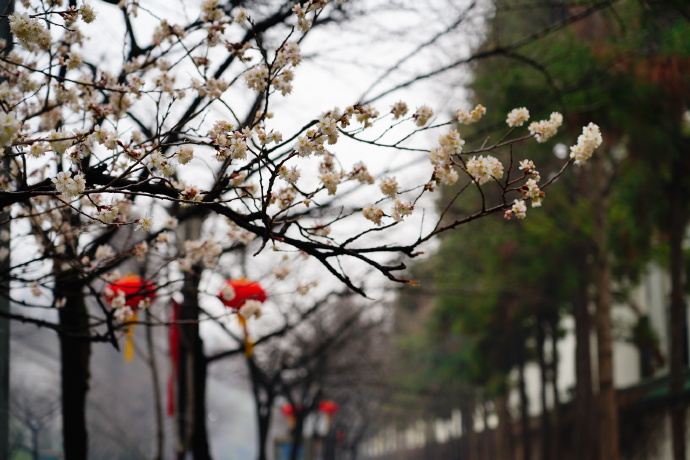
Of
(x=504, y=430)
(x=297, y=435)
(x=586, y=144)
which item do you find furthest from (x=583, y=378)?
(x=586, y=144)

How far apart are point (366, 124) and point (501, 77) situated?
6.43 m

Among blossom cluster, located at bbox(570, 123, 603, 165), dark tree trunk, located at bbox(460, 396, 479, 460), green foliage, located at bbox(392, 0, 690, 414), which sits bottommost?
dark tree trunk, located at bbox(460, 396, 479, 460)

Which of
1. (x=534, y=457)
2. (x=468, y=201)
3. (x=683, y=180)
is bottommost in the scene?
(x=534, y=457)

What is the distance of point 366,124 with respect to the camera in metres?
3.32

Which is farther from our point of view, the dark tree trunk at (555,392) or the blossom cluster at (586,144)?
the dark tree trunk at (555,392)

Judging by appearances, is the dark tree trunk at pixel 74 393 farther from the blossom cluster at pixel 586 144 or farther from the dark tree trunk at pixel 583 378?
the dark tree trunk at pixel 583 378

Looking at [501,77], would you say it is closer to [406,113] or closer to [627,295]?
[406,113]

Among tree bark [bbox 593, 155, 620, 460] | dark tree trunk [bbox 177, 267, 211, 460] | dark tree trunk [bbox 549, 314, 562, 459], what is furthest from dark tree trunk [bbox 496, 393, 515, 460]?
dark tree trunk [bbox 177, 267, 211, 460]

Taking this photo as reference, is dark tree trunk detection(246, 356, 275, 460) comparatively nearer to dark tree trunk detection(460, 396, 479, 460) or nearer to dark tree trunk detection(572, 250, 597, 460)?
dark tree trunk detection(572, 250, 597, 460)

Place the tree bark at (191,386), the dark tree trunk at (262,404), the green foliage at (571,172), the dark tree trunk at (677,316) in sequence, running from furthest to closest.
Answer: the dark tree trunk at (262,404), the dark tree trunk at (677,316), the green foliage at (571,172), the tree bark at (191,386)

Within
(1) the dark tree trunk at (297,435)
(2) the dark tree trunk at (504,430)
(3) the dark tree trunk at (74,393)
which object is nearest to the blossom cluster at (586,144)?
(3) the dark tree trunk at (74,393)

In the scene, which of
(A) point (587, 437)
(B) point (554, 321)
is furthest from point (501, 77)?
(B) point (554, 321)

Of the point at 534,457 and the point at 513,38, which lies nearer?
Result: the point at 513,38

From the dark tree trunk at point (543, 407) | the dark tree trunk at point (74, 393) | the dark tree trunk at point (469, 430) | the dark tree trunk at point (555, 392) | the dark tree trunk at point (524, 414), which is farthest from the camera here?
the dark tree trunk at point (469, 430)
